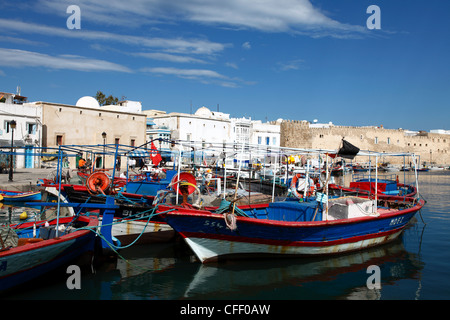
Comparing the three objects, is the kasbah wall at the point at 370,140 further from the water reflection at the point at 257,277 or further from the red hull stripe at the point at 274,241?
the water reflection at the point at 257,277

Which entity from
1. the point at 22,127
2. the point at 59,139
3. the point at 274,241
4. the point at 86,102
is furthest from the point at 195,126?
the point at 274,241

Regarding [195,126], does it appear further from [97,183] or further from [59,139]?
[97,183]

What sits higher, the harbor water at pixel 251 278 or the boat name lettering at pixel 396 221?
the boat name lettering at pixel 396 221

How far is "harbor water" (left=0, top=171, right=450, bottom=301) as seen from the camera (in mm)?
8414

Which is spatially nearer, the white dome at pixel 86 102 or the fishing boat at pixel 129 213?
the fishing boat at pixel 129 213

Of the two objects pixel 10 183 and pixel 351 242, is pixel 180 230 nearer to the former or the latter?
pixel 351 242

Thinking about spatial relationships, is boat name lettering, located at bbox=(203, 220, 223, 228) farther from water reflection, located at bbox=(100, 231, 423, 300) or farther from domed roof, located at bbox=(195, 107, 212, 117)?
domed roof, located at bbox=(195, 107, 212, 117)

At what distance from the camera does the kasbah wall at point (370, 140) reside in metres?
60.4

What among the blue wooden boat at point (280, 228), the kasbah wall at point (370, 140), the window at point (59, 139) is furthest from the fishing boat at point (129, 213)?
the kasbah wall at point (370, 140)

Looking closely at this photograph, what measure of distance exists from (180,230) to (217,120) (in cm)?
3348

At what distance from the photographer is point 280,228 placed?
1004 centimetres

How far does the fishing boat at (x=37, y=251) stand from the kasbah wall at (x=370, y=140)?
46293 mm

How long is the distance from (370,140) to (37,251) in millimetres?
68281
